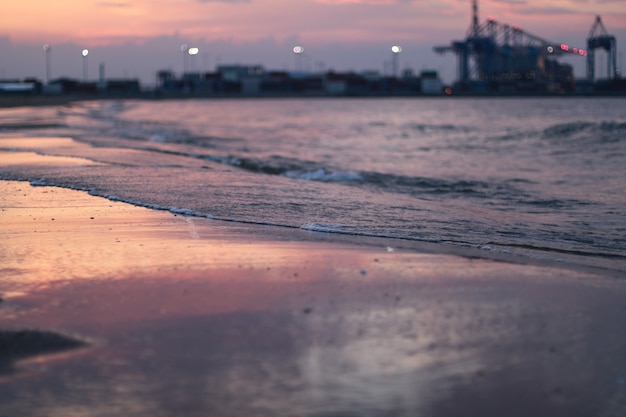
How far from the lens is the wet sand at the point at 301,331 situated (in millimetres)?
2877

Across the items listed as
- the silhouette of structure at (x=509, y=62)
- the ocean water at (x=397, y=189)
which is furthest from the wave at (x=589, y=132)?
the silhouette of structure at (x=509, y=62)

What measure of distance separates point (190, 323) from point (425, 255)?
2267 millimetres

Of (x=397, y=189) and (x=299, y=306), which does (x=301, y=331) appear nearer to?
(x=299, y=306)

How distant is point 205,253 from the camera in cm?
539

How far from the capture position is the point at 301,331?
3.61m

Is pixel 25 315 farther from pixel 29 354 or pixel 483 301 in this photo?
pixel 483 301

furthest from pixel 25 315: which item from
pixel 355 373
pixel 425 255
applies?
pixel 425 255

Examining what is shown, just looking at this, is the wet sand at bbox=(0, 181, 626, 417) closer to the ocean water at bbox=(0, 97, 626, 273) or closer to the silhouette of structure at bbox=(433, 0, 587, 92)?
the ocean water at bbox=(0, 97, 626, 273)

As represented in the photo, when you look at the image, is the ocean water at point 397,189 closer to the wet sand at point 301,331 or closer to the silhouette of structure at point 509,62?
the wet sand at point 301,331

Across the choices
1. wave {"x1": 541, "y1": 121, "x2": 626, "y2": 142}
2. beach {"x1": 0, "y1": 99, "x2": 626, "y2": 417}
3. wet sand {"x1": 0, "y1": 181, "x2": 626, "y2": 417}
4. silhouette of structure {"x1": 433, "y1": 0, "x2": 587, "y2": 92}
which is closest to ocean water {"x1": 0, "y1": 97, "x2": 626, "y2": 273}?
beach {"x1": 0, "y1": 99, "x2": 626, "y2": 417}

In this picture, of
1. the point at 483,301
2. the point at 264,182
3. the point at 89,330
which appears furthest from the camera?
the point at 264,182

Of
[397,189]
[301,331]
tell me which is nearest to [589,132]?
[397,189]

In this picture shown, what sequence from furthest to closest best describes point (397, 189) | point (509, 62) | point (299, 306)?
point (509, 62)
point (397, 189)
point (299, 306)

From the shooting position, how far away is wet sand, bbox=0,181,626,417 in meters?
2.88
